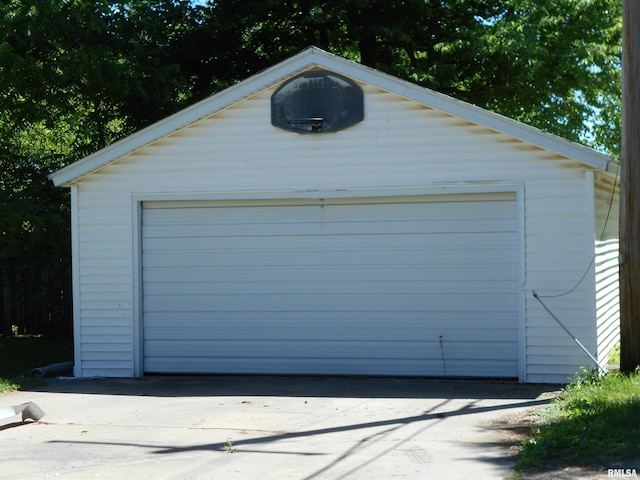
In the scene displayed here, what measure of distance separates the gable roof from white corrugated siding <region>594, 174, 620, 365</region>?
96cm

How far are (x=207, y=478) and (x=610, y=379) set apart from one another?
4730mm

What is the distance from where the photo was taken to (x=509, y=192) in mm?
11016

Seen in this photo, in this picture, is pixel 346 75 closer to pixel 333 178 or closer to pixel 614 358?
pixel 333 178

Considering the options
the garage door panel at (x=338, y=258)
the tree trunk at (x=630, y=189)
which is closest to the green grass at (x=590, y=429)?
the tree trunk at (x=630, y=189)

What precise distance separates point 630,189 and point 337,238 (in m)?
3.64

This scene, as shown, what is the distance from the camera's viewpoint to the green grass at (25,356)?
11624 millimetres

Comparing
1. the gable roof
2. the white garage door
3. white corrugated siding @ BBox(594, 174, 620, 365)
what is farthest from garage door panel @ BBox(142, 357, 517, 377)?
the gable roof

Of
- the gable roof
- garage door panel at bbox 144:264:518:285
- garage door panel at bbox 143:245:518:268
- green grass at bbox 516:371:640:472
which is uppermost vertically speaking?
the gable roof

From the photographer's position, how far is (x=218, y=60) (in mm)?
19938

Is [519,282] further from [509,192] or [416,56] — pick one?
[416,56]

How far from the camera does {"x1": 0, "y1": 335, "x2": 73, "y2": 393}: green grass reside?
38.1ft

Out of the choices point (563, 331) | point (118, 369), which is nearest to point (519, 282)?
point (563, 331)

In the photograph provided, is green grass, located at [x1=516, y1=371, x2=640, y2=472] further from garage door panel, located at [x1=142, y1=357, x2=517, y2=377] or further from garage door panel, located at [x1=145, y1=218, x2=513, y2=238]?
garage door panel, located at [x1=145, y1=218, x2=513, y2=238]

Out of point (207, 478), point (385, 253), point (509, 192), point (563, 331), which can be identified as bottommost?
point (207, 478)
